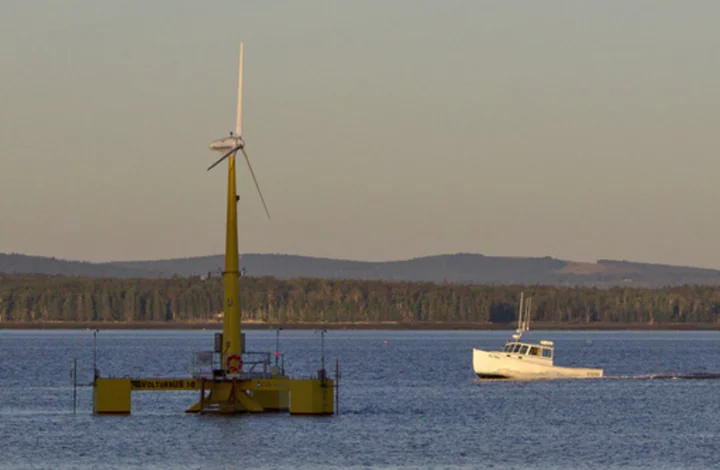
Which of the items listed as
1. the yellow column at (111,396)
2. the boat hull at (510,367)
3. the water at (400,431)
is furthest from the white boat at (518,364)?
the yellow column at (111,396)

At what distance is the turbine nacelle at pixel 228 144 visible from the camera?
8431cm

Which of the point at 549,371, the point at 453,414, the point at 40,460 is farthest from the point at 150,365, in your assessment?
the point at 40,460

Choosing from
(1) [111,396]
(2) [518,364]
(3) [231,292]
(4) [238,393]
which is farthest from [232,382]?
(2) [518,364]

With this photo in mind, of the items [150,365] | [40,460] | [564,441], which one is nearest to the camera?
[40,460]

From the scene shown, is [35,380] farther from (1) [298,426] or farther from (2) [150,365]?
(1) [298,426]

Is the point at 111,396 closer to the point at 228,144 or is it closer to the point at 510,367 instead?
the point at 228,144

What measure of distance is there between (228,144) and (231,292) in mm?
8304

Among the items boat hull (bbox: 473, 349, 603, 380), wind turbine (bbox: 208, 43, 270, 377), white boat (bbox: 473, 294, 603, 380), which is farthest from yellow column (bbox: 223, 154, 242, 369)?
boat hull (bbox: 473, 349, 603, 380)

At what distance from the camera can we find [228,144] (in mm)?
84500

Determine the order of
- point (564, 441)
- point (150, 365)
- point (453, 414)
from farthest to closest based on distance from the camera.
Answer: point (150, 365) → point (453, 414) → point (564, 441)

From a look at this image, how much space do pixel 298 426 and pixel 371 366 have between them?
93.9m

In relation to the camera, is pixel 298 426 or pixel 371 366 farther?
pixel 371 366

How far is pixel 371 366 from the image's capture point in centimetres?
17412

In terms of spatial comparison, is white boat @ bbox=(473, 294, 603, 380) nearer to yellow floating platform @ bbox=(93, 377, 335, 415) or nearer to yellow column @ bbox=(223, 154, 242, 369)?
yellow floating platform @ bbox=(93, 377, 335, 415)
